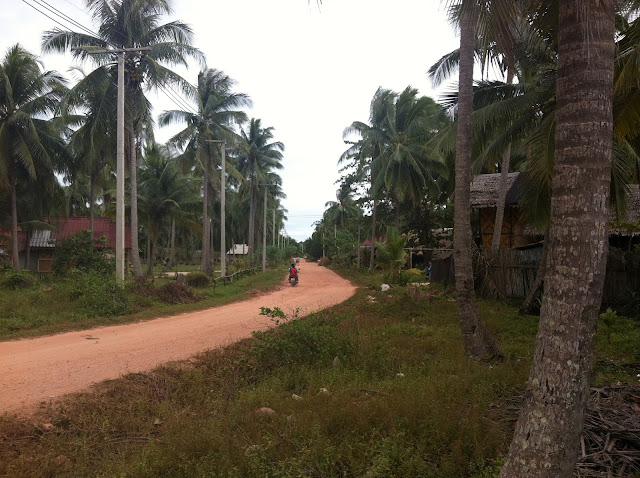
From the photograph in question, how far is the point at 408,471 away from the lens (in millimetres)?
3395

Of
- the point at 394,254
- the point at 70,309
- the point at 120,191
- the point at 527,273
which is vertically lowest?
the point at 70,309

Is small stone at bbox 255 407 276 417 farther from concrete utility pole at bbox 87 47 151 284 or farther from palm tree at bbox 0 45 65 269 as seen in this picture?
palm tree at bbox 0 45 65 269

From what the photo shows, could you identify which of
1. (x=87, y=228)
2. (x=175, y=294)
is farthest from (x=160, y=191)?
(x=175, y=294)

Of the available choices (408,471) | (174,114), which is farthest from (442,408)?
(174,114)

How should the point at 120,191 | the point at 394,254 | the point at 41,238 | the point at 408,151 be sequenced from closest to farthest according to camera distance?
the point at 120,191
the point at 394,254
the point at 408,151
the point at 41,238

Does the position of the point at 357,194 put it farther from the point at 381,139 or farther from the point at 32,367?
the point at 32,367

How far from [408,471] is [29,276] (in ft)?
51.9

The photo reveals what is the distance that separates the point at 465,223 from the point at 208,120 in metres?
21.5

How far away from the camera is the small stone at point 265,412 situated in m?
4.52

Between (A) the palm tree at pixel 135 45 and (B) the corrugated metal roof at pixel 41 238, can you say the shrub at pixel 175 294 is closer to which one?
(A) the palm tree at pixel 135 45

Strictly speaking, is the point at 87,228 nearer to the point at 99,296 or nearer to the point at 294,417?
the point at 99,296

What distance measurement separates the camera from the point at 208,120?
84.1 feet

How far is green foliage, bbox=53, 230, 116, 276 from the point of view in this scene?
16.3 meters

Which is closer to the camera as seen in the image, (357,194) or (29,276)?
(29,276)
